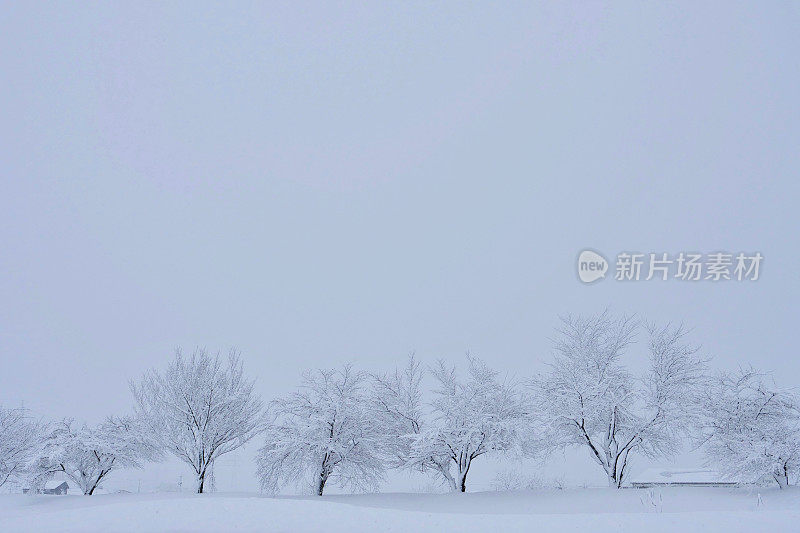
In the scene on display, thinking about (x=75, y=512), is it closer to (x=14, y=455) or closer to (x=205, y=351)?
(x=205, y=351)

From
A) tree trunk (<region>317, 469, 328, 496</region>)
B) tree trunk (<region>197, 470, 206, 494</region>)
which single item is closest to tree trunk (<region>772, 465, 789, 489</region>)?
tree trunk (<region>317, 469, 328, 496</region>)

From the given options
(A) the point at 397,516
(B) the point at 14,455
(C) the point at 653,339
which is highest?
(C) the point at 653,339

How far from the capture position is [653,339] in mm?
30969

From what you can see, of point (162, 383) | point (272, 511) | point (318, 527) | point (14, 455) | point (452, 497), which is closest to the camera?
point (318, 527)

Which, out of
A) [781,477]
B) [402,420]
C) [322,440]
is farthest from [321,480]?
[781,477]

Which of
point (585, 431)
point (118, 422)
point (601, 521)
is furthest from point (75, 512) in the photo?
point (585, 431)

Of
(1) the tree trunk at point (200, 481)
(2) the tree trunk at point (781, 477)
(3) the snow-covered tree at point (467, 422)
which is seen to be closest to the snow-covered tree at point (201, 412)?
(1) the tree trunk at point (200, 481)

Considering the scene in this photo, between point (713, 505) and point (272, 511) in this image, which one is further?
point (713, 505)

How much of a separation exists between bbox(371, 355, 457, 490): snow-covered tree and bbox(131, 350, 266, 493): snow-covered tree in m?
6.48

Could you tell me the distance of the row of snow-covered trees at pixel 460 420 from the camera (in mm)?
28156

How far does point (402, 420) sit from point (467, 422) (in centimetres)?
399

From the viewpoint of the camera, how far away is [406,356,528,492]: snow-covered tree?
94.1 ft

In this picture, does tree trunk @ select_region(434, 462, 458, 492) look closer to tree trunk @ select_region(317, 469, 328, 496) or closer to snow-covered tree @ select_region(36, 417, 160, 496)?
tree trunk @ select_region(317, 469, 328, 496)

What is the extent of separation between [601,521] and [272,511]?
30.3 ft
